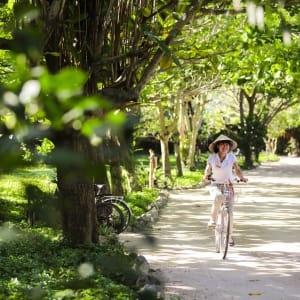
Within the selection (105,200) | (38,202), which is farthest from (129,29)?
(105,200)

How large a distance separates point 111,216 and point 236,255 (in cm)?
276

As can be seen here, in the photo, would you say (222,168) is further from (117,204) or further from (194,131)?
(194,131)

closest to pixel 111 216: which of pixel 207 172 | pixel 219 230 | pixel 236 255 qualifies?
pixel 207 172

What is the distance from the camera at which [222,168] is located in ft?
28.7

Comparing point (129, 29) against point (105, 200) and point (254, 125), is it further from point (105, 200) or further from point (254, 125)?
point (254, 125)

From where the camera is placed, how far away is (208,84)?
771 inches

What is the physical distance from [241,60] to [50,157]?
13226mm

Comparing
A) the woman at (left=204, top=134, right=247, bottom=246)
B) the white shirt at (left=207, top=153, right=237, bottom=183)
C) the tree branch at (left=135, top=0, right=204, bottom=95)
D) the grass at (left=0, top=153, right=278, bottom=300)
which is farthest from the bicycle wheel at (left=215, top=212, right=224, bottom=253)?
the tree branch at (left=135, top=0, right=204, bottom=95)

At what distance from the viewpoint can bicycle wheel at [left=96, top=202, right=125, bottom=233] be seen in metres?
10.8

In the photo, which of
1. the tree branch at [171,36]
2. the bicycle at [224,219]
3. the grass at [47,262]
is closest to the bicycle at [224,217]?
the bicycle at [224,219]

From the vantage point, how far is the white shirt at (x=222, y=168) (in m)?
8.75

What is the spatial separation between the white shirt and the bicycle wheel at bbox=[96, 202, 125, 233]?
2508 mm

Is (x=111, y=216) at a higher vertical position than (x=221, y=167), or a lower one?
lower

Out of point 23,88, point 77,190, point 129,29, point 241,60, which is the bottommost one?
point 77,190
